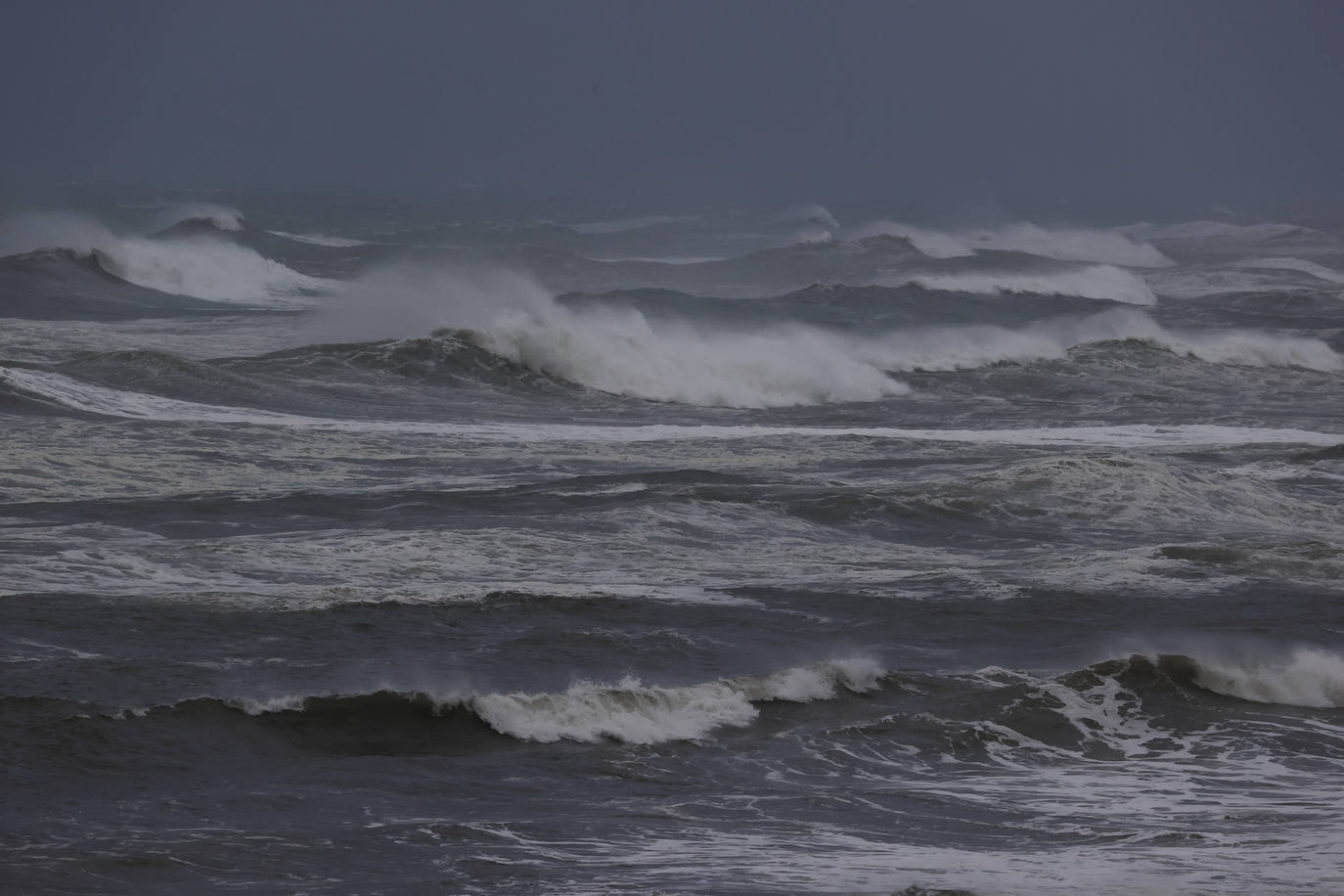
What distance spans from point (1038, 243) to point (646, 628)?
6118 cm

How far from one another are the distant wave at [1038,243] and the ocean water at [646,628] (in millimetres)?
36693

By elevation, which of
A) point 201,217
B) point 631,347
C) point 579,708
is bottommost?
point 579,708

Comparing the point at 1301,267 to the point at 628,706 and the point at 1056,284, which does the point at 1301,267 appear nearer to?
the point at 1056,284

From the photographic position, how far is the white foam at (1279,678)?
28.7 ft

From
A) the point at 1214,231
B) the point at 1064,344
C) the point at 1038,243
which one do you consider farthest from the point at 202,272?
the point at 1214,231

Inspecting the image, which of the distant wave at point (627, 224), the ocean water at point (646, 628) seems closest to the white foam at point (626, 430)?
the ocean water at point (646, 628)

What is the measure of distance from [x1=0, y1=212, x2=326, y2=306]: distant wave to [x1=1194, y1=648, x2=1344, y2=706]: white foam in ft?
91.9

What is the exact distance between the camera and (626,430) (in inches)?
714

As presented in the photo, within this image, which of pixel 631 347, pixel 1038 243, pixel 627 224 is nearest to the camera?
pixel 631 347

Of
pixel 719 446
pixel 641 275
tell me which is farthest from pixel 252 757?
pixel 641 275

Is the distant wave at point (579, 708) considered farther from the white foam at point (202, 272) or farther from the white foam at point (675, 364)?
the white foam at point (202, 272)

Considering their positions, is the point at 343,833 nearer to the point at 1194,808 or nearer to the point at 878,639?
the point at 1194,808

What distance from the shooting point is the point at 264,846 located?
5785mm

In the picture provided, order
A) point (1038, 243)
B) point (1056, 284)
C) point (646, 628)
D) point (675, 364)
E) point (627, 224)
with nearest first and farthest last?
point (646, 628) < point (675, 364) < point (1056, 284) < point (1038, 243) < point (627, 224)
